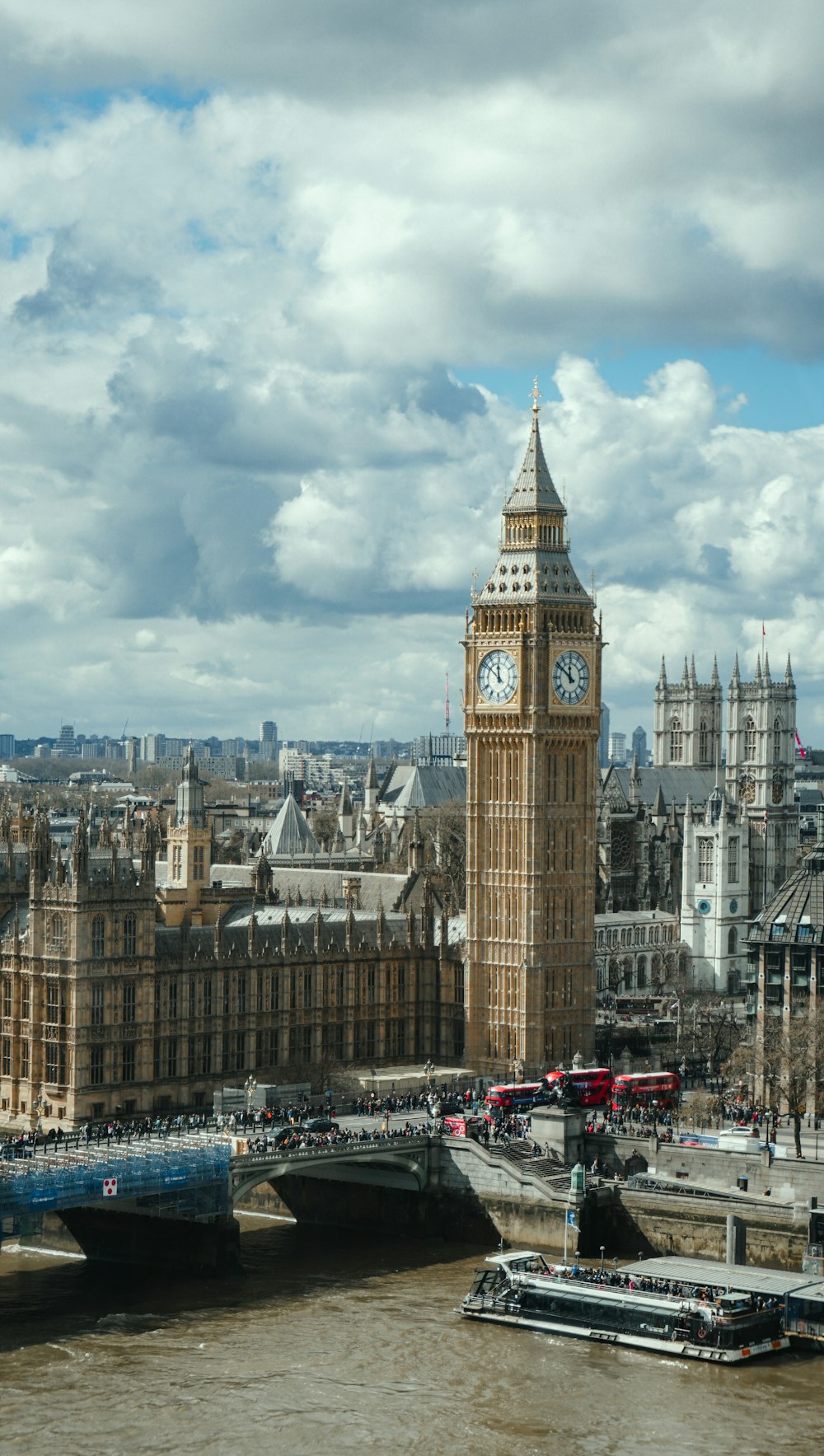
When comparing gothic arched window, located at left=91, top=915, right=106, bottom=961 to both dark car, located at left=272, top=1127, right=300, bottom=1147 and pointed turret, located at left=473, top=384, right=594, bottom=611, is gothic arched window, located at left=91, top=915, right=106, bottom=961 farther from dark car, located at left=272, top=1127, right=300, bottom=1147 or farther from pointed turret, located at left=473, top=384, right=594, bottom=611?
pointed turret, located at left=473, top=384, right=594, bottom=611

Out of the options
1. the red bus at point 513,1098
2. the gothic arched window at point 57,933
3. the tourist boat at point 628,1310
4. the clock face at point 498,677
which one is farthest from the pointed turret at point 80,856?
the tourist boat at point 628,1310

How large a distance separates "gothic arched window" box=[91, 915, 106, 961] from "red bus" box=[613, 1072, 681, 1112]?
2541 cm

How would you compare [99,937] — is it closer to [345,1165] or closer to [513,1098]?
[345,1165]

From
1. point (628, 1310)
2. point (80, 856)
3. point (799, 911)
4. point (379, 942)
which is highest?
point (80, 856)

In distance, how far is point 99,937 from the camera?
379ft

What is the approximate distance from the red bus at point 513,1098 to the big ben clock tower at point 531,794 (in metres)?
9.57

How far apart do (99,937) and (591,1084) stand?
956 inches

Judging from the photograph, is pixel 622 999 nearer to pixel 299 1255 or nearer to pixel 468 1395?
pixel 299 1255

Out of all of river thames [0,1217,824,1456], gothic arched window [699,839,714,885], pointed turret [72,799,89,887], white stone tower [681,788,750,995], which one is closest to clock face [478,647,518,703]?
pointed turret [72,799,89,887]

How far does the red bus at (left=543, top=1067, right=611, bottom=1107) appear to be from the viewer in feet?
383

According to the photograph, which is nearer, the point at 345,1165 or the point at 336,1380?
the point at 336,1380

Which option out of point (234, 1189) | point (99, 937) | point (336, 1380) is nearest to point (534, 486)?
point (99, 937)

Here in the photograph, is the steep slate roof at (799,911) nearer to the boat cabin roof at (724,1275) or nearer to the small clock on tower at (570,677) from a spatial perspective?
the small clock on tower at (570,677)

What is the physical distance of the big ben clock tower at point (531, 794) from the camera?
126812 millimetres
